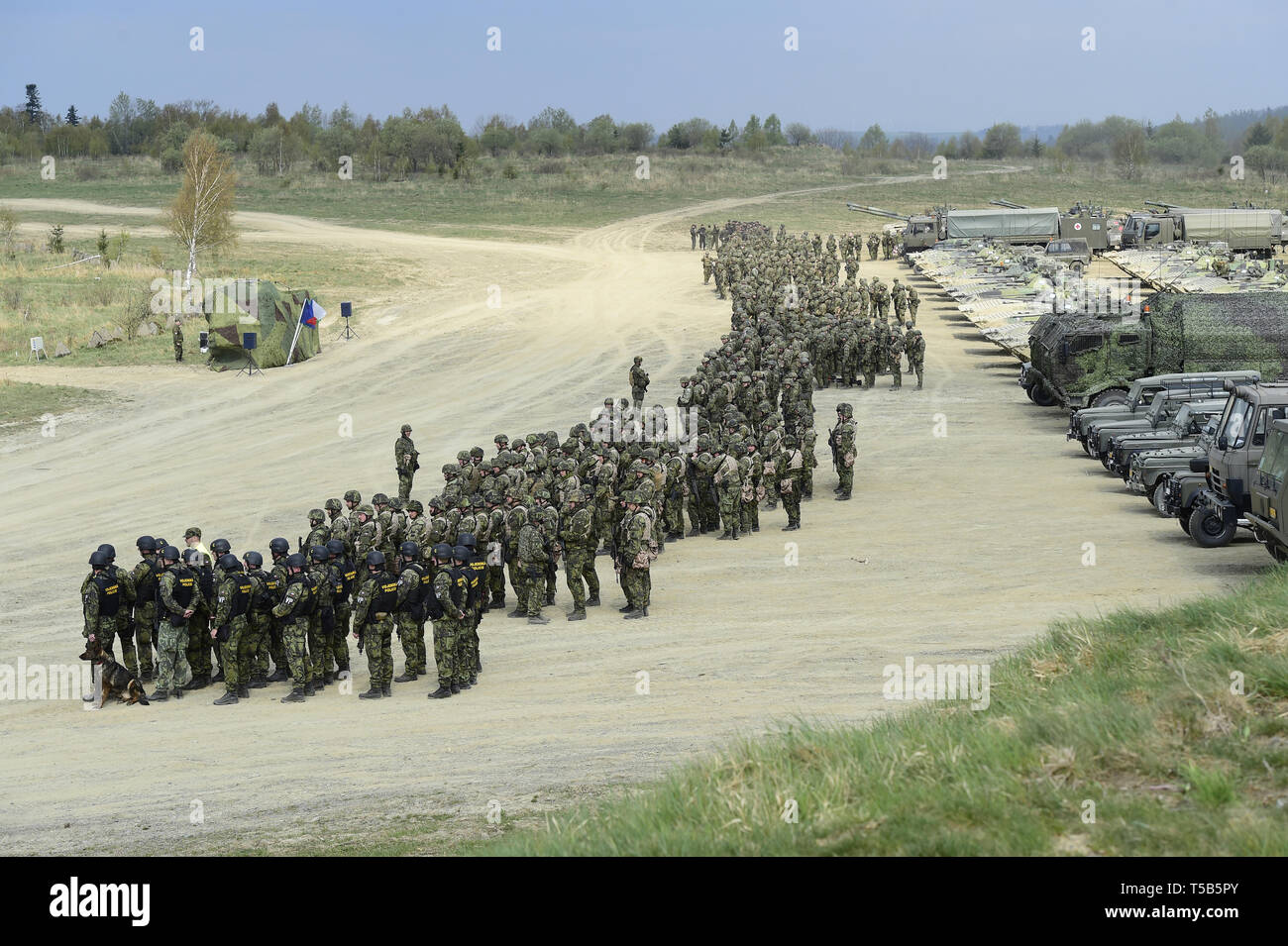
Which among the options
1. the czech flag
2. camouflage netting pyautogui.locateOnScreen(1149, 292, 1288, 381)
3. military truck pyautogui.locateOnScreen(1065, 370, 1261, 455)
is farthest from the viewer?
the czech flag

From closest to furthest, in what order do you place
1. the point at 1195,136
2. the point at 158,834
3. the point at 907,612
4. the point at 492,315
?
the point at 158,834
the point at 907,612
the point at 492,315
the point at 1195,136

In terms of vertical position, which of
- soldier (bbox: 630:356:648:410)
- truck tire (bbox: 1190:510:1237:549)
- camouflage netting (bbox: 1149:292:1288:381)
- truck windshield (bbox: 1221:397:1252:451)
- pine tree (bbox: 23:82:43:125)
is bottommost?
truck tire (bbox: 1190:510:1237:549)

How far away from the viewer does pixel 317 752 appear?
38.4 ft

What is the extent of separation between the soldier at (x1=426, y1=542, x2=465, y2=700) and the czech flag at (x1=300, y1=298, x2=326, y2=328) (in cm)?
2435

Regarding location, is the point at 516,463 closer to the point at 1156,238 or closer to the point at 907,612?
the point at 907,612

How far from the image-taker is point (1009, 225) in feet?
193

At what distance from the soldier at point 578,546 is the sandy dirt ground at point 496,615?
0.36 m

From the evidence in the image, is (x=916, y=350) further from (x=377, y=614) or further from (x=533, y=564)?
(x=377, y=614)

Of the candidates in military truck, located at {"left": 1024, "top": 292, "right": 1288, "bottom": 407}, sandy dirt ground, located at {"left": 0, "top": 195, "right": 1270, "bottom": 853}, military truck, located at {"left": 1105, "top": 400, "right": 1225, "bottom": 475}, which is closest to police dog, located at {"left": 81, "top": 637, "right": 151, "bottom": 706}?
sandy dirt ground, located at {"left": 0, "top": 195, "right": 1270, "bottom": 853}

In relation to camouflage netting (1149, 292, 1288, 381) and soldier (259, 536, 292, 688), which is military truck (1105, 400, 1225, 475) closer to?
camouflage netting (1149, 292, 1288, 381)

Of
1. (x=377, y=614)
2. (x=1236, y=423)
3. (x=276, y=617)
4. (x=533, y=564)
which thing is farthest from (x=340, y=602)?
(x=1236, y=423)

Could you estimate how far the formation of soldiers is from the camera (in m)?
13.4

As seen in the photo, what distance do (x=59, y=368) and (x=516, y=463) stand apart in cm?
2116
